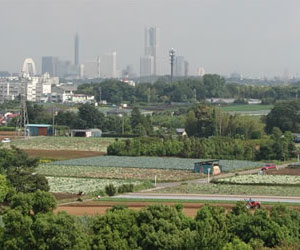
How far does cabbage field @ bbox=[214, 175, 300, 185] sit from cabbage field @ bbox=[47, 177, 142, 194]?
331 cm

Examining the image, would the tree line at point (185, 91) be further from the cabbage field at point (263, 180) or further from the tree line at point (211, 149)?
the cabbage field at point (263, 180)

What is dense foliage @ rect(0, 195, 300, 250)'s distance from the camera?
1555 centimetres

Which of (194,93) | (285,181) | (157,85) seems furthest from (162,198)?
(157,85)

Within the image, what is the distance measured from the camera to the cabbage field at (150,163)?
34.5 m

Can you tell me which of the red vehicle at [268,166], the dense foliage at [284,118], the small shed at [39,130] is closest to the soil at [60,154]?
the red vehicle at [268,166]

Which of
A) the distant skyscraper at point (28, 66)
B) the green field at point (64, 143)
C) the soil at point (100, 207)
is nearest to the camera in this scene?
the soil at point (100, 207)

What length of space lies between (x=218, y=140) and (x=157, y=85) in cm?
5540

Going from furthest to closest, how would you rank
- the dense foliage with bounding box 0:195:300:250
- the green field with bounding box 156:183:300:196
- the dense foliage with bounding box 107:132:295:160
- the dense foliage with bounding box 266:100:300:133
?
the dense foliage with bounding box 266:100:300:133
the dense foliage with bounding box 107:132:295:160
the green field with bounding box 156:183:300:196
the dense foliage with bounding box 0:195:300:250

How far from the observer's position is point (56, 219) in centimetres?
1588

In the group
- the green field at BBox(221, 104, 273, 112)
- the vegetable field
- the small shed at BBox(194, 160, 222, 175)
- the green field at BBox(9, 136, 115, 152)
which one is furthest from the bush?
the green field at BBox(221, 104, 273, 112)

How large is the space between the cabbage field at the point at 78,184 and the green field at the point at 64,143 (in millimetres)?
12494

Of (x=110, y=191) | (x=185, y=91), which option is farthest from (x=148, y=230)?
(x=185, y=91)

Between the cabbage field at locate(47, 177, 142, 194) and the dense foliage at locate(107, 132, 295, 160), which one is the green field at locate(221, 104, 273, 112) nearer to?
the dense foliage at locate(107, 132, 295, 160)

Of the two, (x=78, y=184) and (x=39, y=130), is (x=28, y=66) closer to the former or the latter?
(x=39, y=130)
